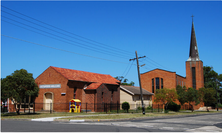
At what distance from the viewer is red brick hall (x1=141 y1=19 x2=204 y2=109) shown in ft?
205

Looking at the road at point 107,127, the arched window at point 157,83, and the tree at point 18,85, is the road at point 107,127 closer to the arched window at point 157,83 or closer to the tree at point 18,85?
the tree at point 18,85

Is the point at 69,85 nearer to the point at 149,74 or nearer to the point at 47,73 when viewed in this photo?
the point at 47,73

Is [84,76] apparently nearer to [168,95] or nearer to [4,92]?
[168,95]

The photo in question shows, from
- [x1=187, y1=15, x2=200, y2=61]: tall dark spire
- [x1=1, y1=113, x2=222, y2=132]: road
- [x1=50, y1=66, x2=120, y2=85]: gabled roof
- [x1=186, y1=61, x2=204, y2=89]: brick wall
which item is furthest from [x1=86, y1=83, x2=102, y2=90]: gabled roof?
[x1=187, y1=15, x2=200, y2=61]: tall dark spire

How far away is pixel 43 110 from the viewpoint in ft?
117

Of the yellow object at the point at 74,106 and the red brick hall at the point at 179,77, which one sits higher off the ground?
the red brick hall at the point at 179,77

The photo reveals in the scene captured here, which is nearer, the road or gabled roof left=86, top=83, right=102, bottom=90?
the road

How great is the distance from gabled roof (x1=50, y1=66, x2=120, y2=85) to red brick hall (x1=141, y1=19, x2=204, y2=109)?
2191 centimetres

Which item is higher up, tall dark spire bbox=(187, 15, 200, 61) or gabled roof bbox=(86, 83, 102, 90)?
tall dark spire bbox=(187, 15, 200, 61)

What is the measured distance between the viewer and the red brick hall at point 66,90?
34.9m

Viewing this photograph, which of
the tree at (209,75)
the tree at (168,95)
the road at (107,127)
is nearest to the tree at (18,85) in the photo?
the road at (107,127)

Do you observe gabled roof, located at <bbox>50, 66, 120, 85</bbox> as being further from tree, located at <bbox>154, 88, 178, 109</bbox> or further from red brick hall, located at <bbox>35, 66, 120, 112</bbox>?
tree, located at <bbox>154, 88, 178, 109</bbox>

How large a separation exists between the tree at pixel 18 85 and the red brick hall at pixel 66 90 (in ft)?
20.8

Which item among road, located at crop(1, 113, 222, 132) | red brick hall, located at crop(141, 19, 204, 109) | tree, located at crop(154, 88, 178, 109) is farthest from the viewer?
red brick hall, located at crop(141, 19, 204, 109)
